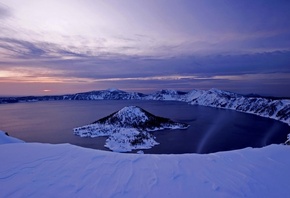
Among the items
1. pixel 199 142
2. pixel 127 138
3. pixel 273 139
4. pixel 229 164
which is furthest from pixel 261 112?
pixel 229 164

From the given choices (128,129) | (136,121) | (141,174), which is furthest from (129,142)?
(141,174)

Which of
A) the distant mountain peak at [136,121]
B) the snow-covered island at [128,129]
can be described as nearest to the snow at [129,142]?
the snow-covered island at [128,129]

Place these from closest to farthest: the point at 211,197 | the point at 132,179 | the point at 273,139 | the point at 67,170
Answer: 1. the point at 211,197
2. the point at 132,179
3. the point at 67,170
4. the point at 273,139

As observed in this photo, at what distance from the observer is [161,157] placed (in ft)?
30.7

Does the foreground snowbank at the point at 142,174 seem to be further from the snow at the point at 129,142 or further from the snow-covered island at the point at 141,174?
the snow at the point at 129,142

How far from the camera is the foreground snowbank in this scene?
619 cm

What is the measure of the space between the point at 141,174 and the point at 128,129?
62303 mm

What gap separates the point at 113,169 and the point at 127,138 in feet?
174

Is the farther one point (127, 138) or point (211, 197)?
point (127, 138)

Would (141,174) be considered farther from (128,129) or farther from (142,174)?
(128,129)

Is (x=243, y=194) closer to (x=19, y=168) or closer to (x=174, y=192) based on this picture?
(x=174, y=192)

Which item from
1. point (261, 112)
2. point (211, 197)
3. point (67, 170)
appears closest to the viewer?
point (211, 197)

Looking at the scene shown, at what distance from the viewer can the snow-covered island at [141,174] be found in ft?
20.3

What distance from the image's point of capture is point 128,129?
6906 cm
